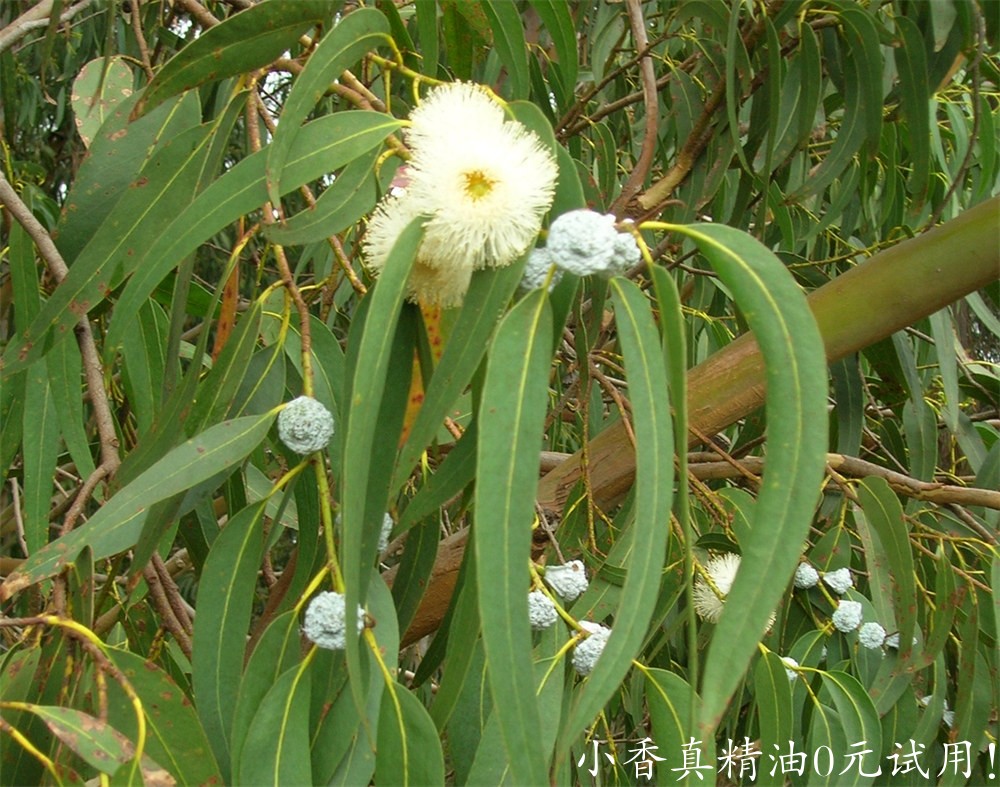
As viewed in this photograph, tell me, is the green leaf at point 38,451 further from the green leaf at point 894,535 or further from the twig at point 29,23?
the green leaf at point 894,535

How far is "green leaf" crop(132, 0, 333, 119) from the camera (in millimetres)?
568

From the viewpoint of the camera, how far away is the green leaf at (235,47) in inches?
22.4

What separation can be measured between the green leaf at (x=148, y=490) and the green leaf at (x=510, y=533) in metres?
0.20

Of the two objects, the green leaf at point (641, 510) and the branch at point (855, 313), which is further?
the branch at point (855, 313)

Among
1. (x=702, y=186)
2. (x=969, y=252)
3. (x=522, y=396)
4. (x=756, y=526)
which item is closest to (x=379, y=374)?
(x=522, y=396)

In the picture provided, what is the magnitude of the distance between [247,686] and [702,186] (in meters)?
0.75

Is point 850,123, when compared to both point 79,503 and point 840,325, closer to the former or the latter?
point 840,325

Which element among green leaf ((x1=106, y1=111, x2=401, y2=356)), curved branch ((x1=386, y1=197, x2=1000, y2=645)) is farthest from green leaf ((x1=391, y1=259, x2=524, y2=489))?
curved branch ((x1=386, y1=197, x2=1000, y2=645))

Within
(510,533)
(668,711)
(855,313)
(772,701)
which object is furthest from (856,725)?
(510,533)

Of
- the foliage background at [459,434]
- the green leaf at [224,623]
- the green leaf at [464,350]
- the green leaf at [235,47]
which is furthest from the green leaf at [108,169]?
the green leaf at [464,350]

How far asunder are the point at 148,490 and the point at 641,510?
282mm

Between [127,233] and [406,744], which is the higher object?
[127,233]

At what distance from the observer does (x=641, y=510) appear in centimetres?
44

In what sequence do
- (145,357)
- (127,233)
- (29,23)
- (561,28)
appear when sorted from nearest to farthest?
(127,233) → (561,28) → (145,357) → (29,23)
